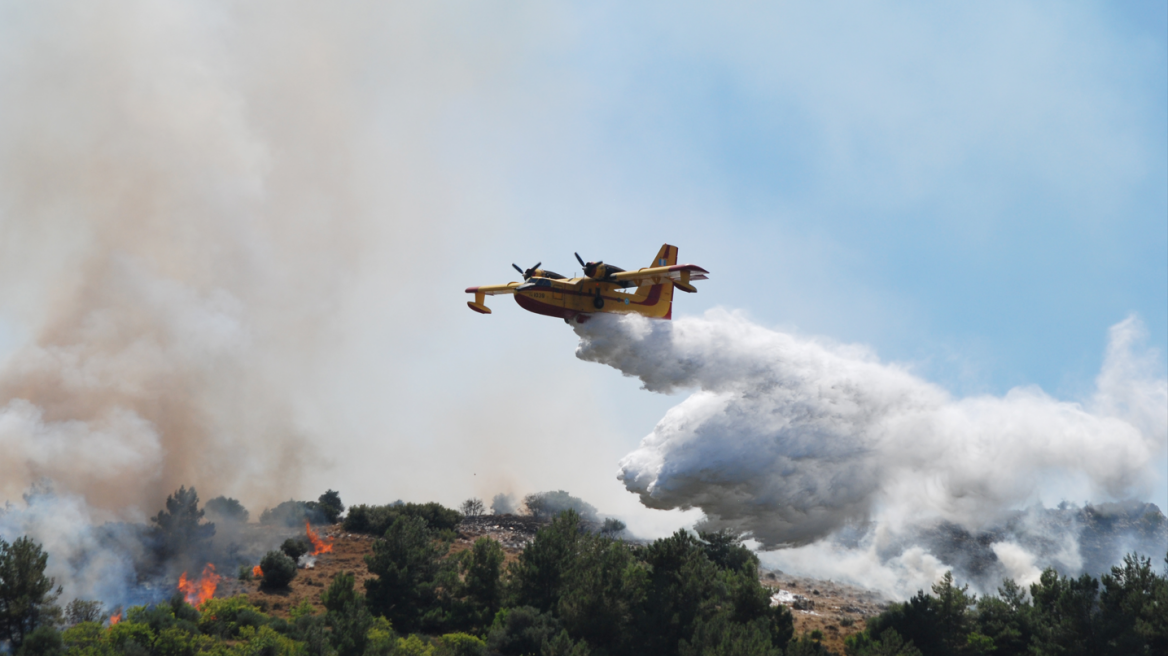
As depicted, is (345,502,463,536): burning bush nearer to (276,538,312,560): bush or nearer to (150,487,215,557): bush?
(276,538,312,560): bush

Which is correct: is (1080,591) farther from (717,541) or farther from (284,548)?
(284,548)

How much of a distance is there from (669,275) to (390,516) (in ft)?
116

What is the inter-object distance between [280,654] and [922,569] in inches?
2219

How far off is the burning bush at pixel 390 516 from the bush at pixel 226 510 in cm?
784

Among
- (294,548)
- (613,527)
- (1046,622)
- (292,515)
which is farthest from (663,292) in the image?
(613,527)

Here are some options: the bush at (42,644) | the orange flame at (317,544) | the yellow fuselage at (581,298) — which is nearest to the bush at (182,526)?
the orange flame at (317,544)

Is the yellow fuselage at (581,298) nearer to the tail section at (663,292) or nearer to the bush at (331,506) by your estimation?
the tail section at (663,292)

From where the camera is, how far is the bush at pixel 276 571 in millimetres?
41906

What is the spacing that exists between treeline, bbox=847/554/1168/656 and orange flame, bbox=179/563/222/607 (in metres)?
34.0

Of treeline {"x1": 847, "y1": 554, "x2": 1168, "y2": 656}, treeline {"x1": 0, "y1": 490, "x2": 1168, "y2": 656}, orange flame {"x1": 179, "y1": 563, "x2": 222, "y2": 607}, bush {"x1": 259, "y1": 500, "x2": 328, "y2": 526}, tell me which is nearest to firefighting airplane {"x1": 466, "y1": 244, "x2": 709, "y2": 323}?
treeline {"x1": 0, "y1": 490, "x2": 1168, "y2": 656}

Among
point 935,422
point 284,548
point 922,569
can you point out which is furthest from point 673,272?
point 922,569

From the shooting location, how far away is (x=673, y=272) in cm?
3325

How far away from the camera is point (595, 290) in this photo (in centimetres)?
3659

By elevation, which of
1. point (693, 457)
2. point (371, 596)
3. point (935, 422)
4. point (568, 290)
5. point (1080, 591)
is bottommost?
point (371, 596)
